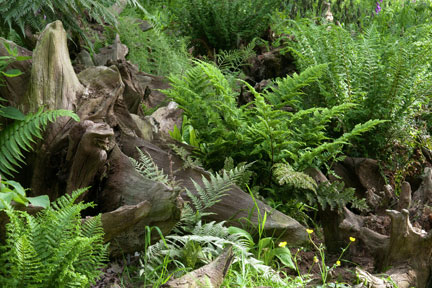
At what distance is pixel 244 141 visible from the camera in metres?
4.15

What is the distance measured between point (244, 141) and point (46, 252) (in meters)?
2.03

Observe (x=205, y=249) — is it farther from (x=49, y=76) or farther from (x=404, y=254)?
(x=49, y=76)

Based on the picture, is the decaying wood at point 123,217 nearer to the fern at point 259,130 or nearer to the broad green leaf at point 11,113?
the broad green leaf at point 11,113

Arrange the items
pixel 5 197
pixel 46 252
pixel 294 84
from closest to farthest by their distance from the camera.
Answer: pixel 5 197 < pixel 46 252 < pixel 294 84

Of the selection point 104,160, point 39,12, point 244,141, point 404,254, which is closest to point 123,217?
point 104,160

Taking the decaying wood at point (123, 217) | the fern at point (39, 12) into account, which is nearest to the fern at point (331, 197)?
the decaying wood at point (123, 217)

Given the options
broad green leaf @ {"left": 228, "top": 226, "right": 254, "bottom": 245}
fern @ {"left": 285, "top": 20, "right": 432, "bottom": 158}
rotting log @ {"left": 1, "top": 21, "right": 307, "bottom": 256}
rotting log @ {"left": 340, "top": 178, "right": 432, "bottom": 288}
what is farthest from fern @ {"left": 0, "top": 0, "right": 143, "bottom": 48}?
rotting log @ {"left": 340, "top": 178, "right": 432, "bottom": 288}

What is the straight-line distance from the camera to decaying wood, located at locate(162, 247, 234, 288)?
9.01ft

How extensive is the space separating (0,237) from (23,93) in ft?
3.77

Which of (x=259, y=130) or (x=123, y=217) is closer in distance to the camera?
(x=123, y=217)

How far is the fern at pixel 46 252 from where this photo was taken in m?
2.39

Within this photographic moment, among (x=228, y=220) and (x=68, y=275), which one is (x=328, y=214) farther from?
(x=68, y=275)

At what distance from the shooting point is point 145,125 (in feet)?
13.0

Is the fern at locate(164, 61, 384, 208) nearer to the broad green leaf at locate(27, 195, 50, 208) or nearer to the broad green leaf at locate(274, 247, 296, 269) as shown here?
the broad green leaf at locate(274, 247, 296, 269)
